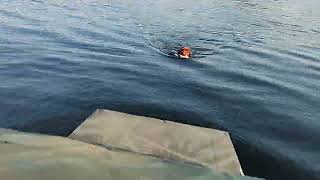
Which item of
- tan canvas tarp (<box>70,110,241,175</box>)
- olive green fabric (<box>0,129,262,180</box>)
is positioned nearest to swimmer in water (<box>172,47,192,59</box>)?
tan canvas tarp (<box>70,110,241,175</box>)

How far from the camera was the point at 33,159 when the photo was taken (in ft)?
23.2

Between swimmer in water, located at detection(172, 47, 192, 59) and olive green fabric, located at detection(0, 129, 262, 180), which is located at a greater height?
olive green fabric, located at detection(0, 129, 262, 180)

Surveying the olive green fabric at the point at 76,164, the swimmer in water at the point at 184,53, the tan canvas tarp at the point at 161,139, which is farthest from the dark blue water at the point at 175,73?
the olive green fabric at the point at 76,164

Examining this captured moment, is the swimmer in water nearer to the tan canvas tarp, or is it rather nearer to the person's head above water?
the person's head above water

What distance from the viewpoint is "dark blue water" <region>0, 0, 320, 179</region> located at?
12367 mm

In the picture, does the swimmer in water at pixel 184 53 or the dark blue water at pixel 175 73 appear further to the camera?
the swimmer in water at pixel 184 53

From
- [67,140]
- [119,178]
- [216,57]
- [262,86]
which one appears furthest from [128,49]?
[119,178]

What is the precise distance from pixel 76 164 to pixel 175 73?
11045 mm

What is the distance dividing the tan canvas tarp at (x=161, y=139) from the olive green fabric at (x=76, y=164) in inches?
26.2

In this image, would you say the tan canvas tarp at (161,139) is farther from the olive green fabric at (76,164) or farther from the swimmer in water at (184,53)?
the swimmer in water at (184,53)

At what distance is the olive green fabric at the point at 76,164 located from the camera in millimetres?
6637

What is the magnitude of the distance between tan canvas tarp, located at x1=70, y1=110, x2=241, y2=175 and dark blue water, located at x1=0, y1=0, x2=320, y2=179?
154 cm

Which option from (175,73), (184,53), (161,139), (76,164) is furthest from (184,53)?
(76,164)

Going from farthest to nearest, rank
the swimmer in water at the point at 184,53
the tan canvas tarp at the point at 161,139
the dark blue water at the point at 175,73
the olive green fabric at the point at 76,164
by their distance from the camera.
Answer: the swimmer in water at the point at 184,53
the dark blue water at the point at 175,73
the tan canvas tarp at the point at 161,139
the olive green fabric at the point at 76,164
